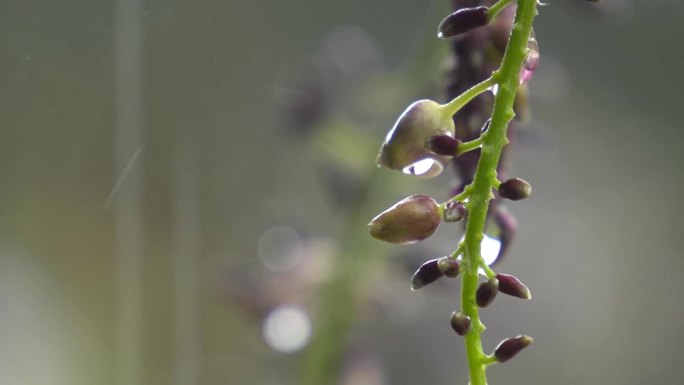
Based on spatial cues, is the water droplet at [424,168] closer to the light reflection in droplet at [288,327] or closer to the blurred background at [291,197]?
the blurred background at [291,197]

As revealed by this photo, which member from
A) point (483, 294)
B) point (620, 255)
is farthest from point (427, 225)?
point (620, 255)

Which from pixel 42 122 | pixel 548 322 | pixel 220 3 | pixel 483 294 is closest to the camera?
pixel 483 294

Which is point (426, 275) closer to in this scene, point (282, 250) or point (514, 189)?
point (514, 189)

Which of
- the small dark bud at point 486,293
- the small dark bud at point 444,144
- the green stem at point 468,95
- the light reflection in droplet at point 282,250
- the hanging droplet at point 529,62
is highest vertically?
the hanging droplet at point 529,62

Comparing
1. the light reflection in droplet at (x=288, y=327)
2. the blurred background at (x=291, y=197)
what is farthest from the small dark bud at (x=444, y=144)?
the light reflection in droplet at (x=288, y=327)

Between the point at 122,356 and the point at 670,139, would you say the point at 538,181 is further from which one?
the point at 122,356

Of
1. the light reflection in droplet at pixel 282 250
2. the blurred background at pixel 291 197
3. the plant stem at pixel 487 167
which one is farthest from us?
the light reflection in droplet at pixel 282 250

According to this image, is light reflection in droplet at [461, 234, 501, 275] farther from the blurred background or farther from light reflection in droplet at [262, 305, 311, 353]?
light reflection in droplet at [262, 305, 311, 353]
